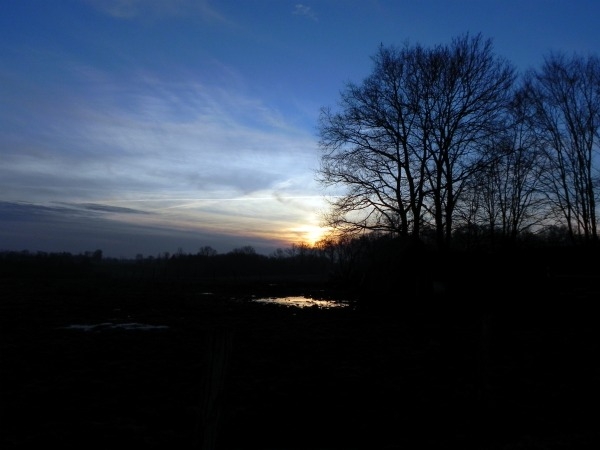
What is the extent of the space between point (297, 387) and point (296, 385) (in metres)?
0.13

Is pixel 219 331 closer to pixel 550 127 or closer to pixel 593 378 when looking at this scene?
pixel 593 378

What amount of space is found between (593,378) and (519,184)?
28.0m

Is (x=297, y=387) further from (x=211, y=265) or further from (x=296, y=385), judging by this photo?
(x=211, y=265)

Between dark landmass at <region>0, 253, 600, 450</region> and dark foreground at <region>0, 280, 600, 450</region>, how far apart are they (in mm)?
26

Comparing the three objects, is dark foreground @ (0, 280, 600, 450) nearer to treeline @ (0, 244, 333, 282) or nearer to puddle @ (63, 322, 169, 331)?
puddle @ (63, 322, 169, 331)

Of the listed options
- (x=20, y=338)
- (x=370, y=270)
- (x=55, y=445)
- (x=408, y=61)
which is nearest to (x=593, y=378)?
(x=55, y=445)

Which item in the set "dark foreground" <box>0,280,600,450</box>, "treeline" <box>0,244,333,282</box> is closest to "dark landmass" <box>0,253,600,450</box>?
"dark foreground" <box>0,280,600,450</box>

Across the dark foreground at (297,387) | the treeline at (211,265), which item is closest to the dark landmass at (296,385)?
the dark foreground at (297,387)

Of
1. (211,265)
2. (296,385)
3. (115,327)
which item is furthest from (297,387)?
(211,265)

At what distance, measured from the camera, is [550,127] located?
32750 mm

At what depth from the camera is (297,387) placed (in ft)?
25.6

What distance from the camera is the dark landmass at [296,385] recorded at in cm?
552

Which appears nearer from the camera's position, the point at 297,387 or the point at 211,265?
the point at 297,387

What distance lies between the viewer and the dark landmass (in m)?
5.52
